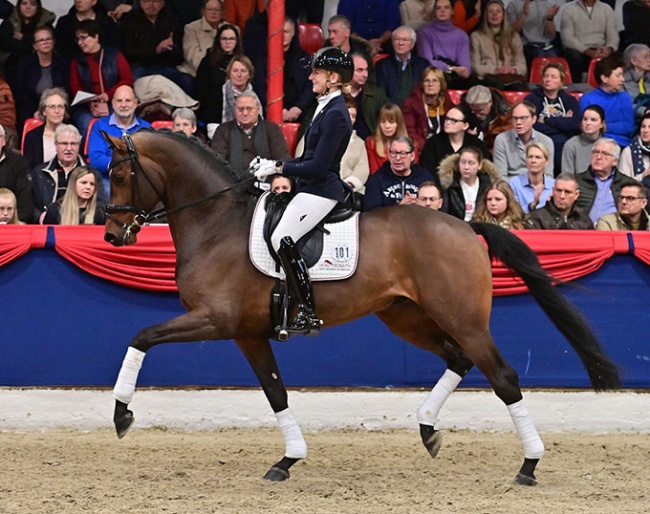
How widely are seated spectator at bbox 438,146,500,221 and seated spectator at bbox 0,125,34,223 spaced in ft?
12.4

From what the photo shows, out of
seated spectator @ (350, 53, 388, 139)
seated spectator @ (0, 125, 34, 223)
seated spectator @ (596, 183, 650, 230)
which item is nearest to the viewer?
seated spectator @ (596, 183, 650, 230)

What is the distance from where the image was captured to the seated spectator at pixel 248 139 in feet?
37.4

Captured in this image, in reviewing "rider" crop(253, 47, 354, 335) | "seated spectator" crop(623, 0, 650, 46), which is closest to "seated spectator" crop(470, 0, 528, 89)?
"seated spectator" crop(623, 0, 650, 46)

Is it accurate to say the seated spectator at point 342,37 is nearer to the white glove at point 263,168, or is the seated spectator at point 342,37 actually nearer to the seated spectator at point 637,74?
the seated spectator at point 637,74

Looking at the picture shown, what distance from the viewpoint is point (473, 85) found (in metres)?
14.0

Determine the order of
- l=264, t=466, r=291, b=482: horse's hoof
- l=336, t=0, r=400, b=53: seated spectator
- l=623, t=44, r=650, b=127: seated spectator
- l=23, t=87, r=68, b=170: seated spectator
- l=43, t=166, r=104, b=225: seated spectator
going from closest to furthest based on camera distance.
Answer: l=264, t=466, r=291, b=482: horse's hoof → l=43, t=166, r=104, b=225: seated spectator → l=23, t=87, r=68, b=170: seated spectator → l=623, t=44, r=650, b=127: seated spectator → l=336, t=0, r=400, b=53: seated spectator

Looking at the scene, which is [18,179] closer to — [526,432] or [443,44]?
[443,44]

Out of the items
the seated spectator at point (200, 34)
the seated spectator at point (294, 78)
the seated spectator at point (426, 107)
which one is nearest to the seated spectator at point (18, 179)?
the seated spectator at point (200, 34)

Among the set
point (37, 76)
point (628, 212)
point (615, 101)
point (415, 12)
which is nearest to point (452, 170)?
point (628, 212)

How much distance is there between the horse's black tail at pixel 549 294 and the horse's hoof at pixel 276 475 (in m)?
2.06

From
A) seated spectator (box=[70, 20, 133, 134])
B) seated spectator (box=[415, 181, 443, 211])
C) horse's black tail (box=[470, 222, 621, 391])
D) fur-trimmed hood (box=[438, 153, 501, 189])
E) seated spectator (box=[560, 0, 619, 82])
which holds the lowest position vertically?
horse's black tail (box=[470, 222, 621, 391])

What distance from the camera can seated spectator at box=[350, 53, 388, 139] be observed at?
12.7 metres

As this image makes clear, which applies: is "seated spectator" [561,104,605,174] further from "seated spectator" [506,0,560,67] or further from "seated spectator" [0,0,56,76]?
"seated spectator" [0,0,56,76]

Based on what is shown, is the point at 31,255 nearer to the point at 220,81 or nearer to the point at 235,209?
the point at 235,209
